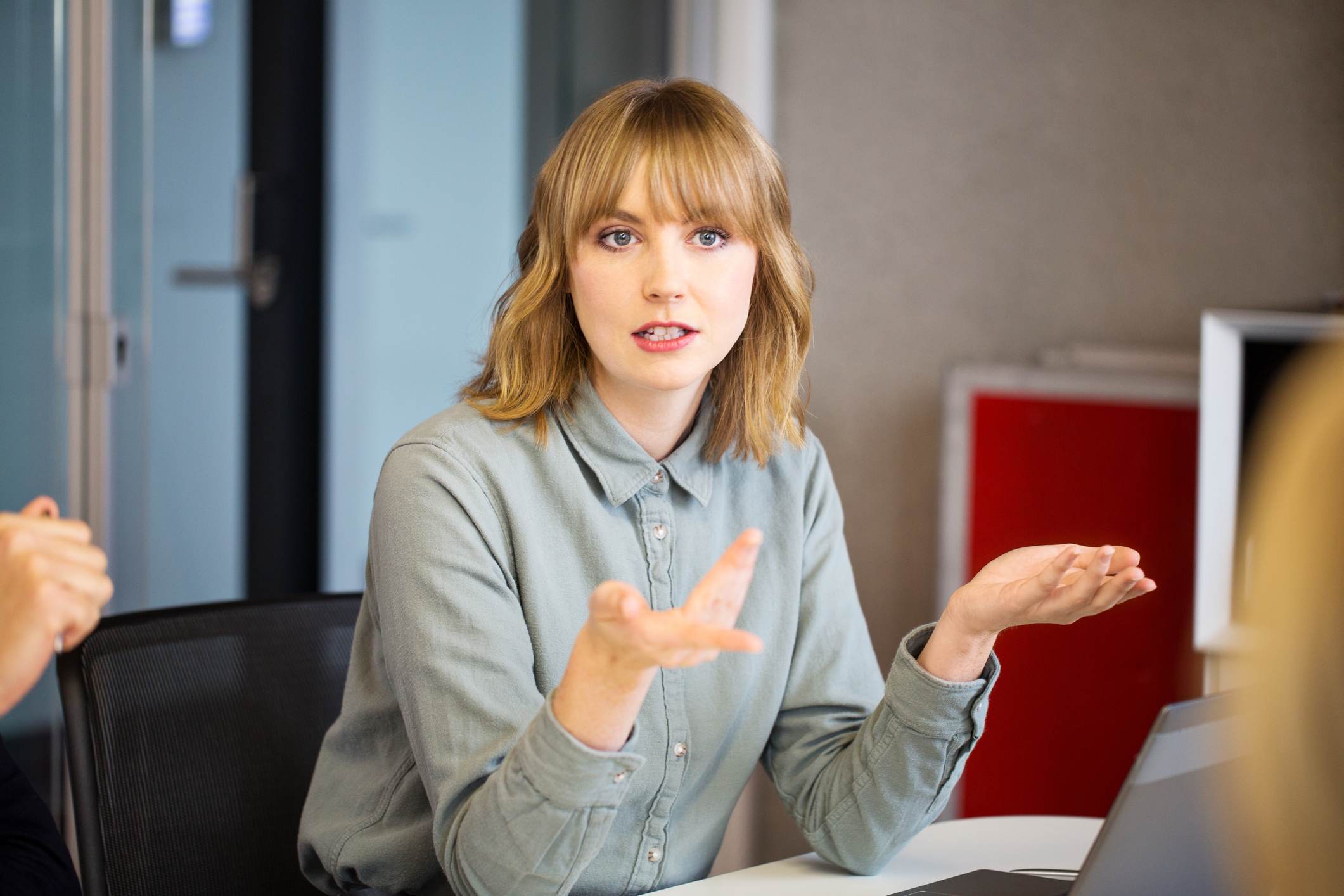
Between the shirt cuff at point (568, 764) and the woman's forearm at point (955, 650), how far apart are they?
1.00 ft

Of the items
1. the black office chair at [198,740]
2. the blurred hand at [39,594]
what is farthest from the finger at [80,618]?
the black office chair at [198,740]

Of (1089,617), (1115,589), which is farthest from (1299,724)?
(1089,617)

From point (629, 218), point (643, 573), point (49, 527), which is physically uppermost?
point (629, 218)

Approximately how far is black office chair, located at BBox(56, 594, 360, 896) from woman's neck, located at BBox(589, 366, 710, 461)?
378 millimetres

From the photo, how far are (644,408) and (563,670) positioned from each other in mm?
263

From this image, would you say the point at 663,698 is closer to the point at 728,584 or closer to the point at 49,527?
the point at 728,584

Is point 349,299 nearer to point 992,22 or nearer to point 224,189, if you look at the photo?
point 224,189

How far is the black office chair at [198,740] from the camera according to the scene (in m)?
1.17

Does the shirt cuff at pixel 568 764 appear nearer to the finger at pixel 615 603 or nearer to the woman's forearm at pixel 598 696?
the woman's forearm at pixel 598 696

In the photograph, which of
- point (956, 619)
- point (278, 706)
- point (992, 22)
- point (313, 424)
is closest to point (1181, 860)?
point (956, 619)

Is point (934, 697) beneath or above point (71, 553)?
beneath

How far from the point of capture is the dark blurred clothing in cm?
112

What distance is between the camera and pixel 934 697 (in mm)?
1126

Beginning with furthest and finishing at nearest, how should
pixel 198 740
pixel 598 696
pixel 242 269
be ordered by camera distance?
pixel 242 269 → pixel 198 740 → pixel 598 696
